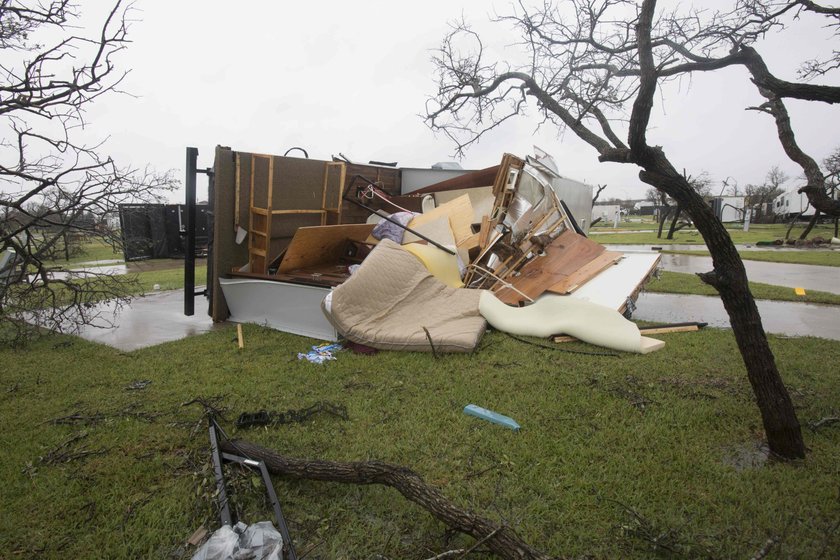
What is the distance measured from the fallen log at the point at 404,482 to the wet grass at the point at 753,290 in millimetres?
6176

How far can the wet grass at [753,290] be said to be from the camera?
7348 mm

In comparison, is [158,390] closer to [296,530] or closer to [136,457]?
[136,457]

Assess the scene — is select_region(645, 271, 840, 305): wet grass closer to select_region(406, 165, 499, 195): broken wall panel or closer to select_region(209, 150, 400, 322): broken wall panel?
select_region(406, 165, 499, 195): broken wall panel

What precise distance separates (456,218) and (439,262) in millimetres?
1357

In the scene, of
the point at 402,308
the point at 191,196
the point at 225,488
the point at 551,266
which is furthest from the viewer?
the point at 551,266

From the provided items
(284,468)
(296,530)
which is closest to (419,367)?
(284,468)

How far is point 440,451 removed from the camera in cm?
283

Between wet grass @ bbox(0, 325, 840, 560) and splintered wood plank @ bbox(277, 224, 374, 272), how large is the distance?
5.77ft

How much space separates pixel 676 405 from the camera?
3.42m

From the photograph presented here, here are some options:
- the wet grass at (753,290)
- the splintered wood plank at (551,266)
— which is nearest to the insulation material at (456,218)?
the splintered wood plank at (551,266)

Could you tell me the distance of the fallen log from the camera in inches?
73.4

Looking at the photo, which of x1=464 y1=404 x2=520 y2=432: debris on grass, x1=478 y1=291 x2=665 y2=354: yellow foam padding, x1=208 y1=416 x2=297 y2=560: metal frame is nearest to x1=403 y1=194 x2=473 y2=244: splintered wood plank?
x1=478 y1=291 x2=665 y2=354: yellow foam padding

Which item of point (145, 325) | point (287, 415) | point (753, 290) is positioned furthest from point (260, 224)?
point (753, 290)

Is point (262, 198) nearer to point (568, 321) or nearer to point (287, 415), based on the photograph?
point (287, 415)
